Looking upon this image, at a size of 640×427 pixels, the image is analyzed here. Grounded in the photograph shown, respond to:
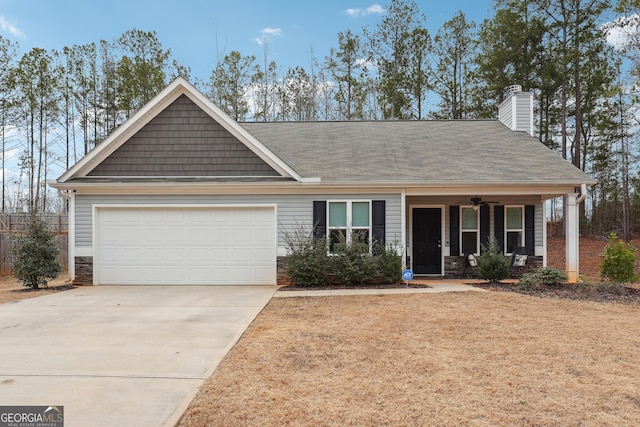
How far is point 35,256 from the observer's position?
9914 millimetres

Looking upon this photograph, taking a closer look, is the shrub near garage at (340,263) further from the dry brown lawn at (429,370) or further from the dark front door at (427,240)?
the dry brown lawn at (429,370)

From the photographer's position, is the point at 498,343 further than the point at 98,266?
No

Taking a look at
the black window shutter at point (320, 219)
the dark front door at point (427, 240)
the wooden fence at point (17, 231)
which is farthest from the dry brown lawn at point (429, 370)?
the wooden fence at point (17, 231)

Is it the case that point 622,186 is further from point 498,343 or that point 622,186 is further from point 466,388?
point 466,388

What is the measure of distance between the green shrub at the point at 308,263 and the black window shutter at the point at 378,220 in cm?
137

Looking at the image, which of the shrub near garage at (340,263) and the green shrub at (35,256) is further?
the green shrub at (35,256)

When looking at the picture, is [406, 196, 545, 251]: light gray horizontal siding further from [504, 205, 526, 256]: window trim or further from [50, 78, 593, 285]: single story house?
[50, 78, 593, 285]: single story house

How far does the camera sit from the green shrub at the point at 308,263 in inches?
377

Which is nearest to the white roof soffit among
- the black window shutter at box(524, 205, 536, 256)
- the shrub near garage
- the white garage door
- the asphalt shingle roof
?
the asphalt shingle roof

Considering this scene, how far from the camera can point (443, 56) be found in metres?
23.6

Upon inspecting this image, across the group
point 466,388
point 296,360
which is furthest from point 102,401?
point 466,388

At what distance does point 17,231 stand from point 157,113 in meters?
8.49

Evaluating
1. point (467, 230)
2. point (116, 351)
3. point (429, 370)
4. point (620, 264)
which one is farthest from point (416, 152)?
point (116, 351)

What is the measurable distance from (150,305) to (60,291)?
334 cm
